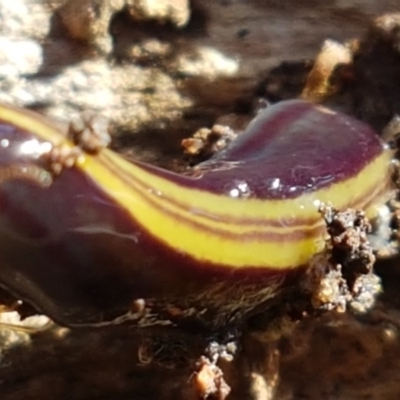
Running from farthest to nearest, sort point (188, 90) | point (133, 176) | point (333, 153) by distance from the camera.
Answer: point (188, 90)
point (333, 153)
point (133, 176)

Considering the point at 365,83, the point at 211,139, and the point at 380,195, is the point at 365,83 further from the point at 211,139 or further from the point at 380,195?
the point at 211,139

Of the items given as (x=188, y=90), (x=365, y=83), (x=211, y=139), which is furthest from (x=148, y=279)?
(x=365, y=83)

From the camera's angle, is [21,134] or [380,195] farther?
[380,195]

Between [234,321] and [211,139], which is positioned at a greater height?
[211,139]

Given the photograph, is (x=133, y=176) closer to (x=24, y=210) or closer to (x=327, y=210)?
(x=24, y=210)

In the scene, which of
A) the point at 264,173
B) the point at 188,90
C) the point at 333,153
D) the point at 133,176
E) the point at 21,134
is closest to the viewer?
the point at 21,134

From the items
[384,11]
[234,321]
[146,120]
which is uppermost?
[384,11]
